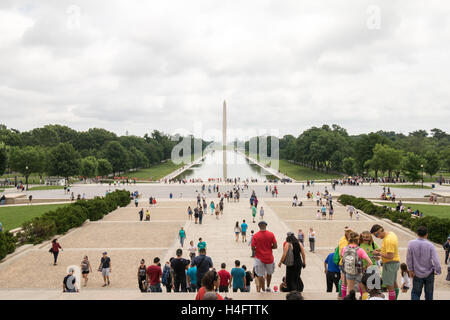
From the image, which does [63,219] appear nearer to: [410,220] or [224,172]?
[410,220]

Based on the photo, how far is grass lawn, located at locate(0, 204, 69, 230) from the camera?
26492 mm

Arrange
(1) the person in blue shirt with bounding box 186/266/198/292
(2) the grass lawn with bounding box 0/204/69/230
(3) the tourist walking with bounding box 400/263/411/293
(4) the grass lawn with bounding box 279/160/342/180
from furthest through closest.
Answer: (4) the grass lawn with bounding box 279/160/342/180
(2) the grass lawn with bounding box 0/204/69/230
(3) the tourist walking with bounding box 400/263/411/293
(1) the person in blue shirt with bounding box 186/266/198/292

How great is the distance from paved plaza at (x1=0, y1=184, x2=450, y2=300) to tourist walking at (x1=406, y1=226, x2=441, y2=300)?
1606 millimetres

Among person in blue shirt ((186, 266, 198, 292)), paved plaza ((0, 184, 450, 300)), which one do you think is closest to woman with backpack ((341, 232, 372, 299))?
paved plaza ((0, 184, 450, 300))

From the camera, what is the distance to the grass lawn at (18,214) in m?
26.5

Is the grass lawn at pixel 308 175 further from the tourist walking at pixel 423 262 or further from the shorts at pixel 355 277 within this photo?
the shorts at pixel 355 277

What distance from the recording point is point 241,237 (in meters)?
21.0

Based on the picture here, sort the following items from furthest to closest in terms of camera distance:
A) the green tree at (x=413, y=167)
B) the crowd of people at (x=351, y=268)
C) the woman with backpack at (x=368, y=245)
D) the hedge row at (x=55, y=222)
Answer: the green tree at (x=413, y=167) → the hedge row at (x=55, y=222) → the woman with backpack at (x=368, y=245) → the crowd of people at (x=351, y=268)

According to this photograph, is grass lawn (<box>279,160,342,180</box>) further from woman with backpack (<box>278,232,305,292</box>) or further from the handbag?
the handbag

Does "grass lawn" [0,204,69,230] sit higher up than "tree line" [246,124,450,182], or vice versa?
"tree line" [246,124,450,182]

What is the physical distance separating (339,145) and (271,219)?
223 ft

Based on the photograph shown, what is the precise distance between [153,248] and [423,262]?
15.2m

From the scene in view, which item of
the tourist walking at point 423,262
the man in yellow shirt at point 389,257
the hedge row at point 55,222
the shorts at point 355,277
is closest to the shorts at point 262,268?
the shorts at point 355,277

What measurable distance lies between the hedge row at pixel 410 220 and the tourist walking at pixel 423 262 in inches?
657
